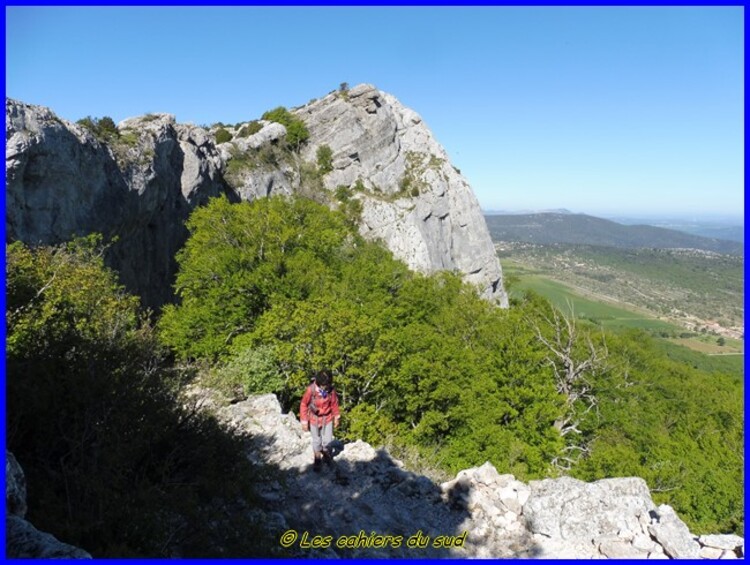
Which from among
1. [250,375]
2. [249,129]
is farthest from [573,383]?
[249,129]

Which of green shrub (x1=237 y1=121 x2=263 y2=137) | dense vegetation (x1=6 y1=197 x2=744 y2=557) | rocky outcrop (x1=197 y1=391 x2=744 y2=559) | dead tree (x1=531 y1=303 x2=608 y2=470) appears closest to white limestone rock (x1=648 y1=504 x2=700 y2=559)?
rocky outcrop (x1=197 y1=391 x2=744 y2=559)

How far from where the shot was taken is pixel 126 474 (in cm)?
599

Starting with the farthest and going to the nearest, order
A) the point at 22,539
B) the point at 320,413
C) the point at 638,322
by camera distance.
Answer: the point at 638,322 < the point at 320,413 < the point at 22,539

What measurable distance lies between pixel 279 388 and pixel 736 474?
18.4 meters

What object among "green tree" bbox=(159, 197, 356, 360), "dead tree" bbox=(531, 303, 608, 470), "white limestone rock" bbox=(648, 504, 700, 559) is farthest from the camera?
"dead tree" bbox=(531, 303, 608, 470)

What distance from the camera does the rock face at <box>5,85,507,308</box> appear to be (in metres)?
17.7

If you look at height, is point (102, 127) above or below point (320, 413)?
above

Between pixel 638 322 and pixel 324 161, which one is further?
pixel 638 322

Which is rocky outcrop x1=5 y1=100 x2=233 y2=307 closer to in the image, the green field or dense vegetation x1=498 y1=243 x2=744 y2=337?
the green field

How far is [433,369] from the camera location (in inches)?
694

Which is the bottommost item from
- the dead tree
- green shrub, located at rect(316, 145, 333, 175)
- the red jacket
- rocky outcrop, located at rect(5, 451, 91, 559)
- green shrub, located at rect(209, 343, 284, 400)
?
the dead tree

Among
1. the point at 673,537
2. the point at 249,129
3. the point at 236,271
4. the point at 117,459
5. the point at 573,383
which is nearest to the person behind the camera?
the point at 117,459

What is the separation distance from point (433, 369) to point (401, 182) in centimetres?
3719

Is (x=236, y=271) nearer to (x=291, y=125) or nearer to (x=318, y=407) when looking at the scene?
(x=318, y=407)
